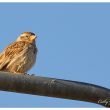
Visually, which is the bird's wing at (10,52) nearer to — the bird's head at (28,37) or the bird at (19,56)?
the bird at (19,56)

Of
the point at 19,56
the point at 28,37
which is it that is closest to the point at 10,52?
the point at 19,56

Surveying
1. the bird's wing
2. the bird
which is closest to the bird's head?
the bird

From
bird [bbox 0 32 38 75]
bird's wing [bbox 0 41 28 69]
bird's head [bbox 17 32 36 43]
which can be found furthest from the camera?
bird's head [bbox 17 32 36 43]

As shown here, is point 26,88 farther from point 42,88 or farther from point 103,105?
point 103,105

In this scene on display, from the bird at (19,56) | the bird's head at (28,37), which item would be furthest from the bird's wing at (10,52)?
the bird's head at (28,37)

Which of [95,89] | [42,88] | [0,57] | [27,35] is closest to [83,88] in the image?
[95,89]

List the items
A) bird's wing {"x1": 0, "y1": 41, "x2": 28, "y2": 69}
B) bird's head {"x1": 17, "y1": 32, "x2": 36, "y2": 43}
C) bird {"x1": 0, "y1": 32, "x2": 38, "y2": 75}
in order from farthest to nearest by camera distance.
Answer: bird's head {"x1": 17, "y1": 32, "x2": 36, "y2": 43} < bird's wing {"x1": 0, "y1": 41, "x2": 28, "y2": 69} < bird {"x1": 0, "y1": 32, "x2": 38, "y2": 75}

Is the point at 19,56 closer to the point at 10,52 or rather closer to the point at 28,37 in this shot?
the point at 10,52

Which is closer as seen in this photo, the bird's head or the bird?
the bird

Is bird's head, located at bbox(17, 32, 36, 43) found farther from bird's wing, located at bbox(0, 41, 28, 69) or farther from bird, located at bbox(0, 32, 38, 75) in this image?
bird's wing, located at bbox(0, 41, 28, 69)
